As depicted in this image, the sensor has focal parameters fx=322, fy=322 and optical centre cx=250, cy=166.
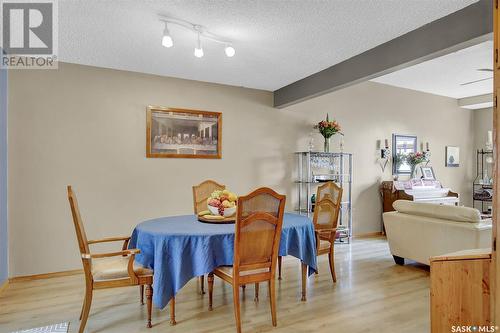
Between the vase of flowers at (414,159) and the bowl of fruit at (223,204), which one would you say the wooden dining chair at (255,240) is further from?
the vase of flowers at (414,159)

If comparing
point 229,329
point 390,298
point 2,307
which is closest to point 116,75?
point 2,307

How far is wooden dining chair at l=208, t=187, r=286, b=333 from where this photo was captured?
2.37 m

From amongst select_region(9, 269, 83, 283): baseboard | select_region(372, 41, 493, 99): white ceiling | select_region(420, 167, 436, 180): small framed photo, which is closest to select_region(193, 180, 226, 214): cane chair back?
select_region(9, 269, 83, 283): baseboard

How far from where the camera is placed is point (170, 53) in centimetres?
352

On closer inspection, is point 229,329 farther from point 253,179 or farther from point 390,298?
point 253,179

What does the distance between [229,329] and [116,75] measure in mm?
3283

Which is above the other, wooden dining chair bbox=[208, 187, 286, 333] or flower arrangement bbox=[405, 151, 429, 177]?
flower arrangement bbox=[405, 151, 429, 177]

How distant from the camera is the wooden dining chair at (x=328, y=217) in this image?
3.43m

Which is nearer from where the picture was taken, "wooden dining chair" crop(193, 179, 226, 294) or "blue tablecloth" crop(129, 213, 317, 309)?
"blue tablecloth" crop(129, 213, 317, 309)

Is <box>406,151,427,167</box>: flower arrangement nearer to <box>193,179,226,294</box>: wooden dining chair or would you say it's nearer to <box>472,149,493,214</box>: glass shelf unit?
<box>472,149,493,214</box>: glass shelf unit

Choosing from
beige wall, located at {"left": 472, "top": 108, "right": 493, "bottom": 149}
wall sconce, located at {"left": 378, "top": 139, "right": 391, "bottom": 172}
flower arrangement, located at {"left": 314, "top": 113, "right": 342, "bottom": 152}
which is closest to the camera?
flower arrangement, located at {"left": 314, "top": 113, "right": 342, "bottom": 152}

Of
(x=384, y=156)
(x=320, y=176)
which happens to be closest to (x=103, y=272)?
(x=320, y=176)

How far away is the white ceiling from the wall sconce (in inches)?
46.2

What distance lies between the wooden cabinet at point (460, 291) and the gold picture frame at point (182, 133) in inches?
131
